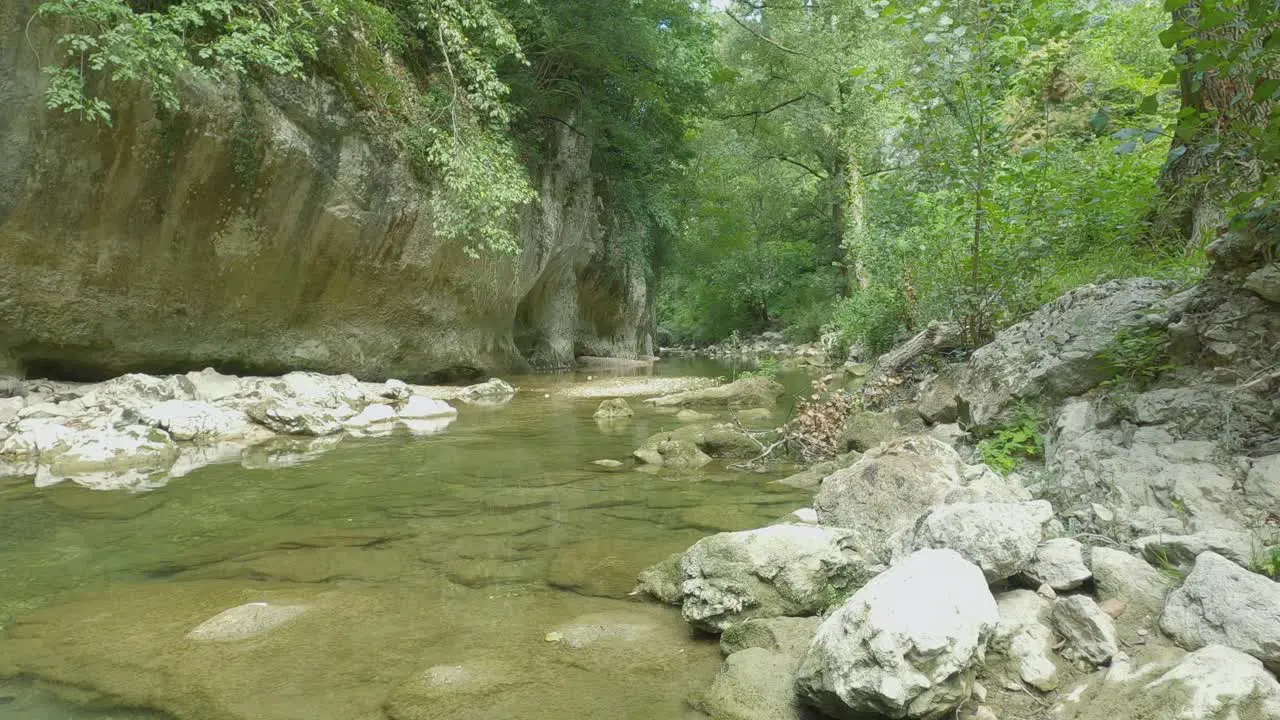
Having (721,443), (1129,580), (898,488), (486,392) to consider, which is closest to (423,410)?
(486,392)

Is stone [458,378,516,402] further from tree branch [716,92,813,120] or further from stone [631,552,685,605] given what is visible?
tree branch [716,92,813,120]

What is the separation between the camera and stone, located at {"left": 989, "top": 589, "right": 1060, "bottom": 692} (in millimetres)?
2324

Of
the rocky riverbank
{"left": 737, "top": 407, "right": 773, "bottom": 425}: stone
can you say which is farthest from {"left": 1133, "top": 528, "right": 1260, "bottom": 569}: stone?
{"left": 737, "top": 407, "right": 773, "bottom": 425}: stone

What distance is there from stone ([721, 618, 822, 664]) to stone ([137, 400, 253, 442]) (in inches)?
284

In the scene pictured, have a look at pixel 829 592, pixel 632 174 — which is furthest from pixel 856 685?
pixel 632 174

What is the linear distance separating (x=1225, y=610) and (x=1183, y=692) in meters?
0.41

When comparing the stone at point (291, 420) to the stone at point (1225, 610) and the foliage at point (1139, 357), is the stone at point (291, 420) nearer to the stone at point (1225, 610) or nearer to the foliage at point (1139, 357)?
the foliage at point (1139, 357)

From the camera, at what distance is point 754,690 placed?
238 centimetres

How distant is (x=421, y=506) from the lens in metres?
5.01

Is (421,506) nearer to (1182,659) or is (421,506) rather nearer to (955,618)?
(955,618)

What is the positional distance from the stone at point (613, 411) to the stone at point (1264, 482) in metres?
7.16

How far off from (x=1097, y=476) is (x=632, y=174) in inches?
638

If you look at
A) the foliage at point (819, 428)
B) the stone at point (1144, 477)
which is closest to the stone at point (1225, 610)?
the stone at point (1144, 477)

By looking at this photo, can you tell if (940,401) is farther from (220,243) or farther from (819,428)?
(220,243)
